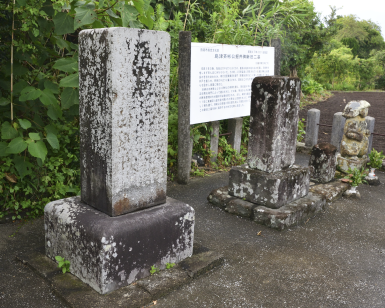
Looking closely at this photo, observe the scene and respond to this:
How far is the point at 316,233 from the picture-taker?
3393 mm

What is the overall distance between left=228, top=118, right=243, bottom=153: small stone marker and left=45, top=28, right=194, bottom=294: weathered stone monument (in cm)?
329

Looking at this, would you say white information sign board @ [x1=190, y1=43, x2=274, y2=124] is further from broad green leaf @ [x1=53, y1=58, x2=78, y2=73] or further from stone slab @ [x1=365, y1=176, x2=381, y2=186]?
broad green leaf @ [x1=53, y1=58, x2=78, y2=73]

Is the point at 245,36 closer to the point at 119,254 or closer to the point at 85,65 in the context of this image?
the point at 85,65

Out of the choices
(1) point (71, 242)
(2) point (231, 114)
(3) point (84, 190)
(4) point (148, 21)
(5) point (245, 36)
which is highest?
(5) point (245, 36)

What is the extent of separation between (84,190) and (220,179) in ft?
9.00

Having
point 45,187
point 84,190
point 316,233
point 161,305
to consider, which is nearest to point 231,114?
point 316,233

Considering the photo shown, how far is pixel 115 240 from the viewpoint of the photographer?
2168mm

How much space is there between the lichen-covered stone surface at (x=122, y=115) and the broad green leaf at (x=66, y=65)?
218 millimetres

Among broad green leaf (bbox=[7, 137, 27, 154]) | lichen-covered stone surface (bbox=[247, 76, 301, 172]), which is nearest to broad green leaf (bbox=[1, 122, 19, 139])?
broad green leaf (bbox=[7, 137, 27, 154])

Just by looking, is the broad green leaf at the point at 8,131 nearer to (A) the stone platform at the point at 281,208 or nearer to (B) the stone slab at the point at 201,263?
(B) the stone slab at the point at 201,263

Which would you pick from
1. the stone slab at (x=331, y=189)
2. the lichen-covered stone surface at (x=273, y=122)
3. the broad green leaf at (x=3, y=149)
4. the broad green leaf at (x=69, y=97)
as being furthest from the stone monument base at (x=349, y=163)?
the broad green leaf at (x=3, y=149)

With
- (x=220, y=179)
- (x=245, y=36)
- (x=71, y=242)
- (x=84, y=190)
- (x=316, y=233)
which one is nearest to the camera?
(x=71, y=242)

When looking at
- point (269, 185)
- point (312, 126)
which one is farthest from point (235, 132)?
point (269, 185)

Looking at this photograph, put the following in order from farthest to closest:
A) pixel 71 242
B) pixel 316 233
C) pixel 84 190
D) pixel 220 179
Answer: pixel 220 179 → pixel 316 233 → pixel 84 190 → pixel 71 242
